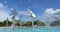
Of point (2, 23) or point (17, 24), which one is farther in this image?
point (17, 24)

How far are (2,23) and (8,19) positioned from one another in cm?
96

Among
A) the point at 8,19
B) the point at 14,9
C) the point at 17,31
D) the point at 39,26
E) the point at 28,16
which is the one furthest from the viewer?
the point at 39,26

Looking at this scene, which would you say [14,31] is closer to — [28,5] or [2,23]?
[2,23]

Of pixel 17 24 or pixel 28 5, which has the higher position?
pixel 28 5

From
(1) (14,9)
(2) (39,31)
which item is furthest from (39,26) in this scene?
(1) (14,9)

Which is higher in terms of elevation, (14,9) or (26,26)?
(14,9)

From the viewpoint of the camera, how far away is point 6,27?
734 inches

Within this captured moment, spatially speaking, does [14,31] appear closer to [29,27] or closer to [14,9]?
[14,9]

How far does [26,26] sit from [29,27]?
0.97 metres

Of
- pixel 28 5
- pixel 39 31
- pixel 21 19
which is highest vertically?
pixel 28 5

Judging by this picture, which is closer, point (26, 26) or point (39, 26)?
point (26, 26)

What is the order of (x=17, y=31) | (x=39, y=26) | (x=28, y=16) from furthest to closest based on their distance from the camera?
(x=39, y=26) < (x=28, y=16) < (x=17, y=31)

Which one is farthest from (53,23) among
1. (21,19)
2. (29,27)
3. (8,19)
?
(8,19)

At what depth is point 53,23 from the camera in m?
22.9
